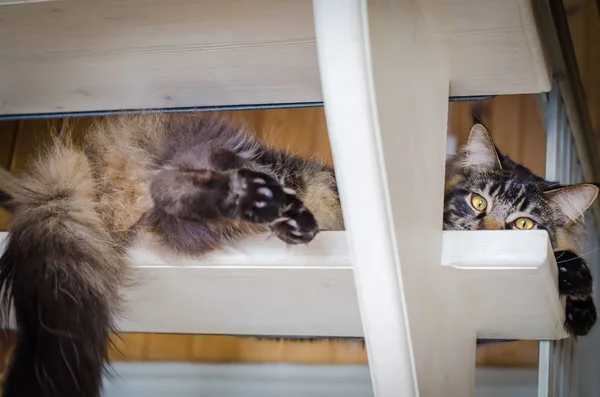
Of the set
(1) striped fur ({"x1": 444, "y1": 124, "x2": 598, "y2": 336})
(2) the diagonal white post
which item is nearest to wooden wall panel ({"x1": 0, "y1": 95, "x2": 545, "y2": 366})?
(1) striped fur ({"x1": 444, "y1": 124, "x2": 598, "y2": 336})

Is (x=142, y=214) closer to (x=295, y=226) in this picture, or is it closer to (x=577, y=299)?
(x=295, y=226)

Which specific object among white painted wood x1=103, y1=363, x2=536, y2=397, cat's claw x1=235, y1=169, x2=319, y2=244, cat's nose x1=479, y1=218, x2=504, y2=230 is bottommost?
white painted wood x1=103, y1=363, x2=536, y2=397

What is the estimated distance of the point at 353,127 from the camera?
1.76 ft

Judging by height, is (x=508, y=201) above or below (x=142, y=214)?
above

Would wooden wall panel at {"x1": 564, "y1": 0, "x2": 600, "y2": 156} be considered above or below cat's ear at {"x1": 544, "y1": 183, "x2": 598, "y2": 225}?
above

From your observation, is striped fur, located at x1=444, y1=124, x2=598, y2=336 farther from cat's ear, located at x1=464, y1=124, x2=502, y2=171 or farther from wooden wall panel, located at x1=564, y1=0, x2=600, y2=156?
wooden wall panel, located at x1=564, y1=0, x2=600, y2=156

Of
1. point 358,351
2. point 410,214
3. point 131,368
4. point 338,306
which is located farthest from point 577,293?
point 131,368

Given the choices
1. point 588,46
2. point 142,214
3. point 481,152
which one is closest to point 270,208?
point 142,214

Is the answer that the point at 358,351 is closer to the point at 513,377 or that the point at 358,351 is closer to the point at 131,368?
the point at 513,377

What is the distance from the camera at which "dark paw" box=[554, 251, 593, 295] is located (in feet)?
3.22

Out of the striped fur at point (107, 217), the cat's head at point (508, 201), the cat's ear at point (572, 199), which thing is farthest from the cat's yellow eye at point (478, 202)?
the striped fur at point (107, 217)

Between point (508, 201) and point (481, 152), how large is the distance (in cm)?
13

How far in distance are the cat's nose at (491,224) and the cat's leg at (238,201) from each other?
0.41 metres

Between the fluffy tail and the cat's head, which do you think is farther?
the cat's head
